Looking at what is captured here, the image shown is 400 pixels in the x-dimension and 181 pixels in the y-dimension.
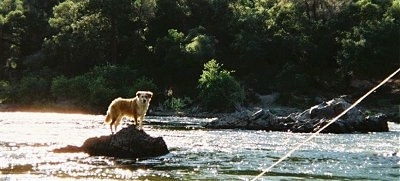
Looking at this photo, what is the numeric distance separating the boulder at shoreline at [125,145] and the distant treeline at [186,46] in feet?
170

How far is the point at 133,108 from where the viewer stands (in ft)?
76.3

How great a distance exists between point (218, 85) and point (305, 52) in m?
21.9

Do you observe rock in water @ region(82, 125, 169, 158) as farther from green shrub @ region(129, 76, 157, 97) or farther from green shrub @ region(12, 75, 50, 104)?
green shrub @ region(12, 75, 50, 104)

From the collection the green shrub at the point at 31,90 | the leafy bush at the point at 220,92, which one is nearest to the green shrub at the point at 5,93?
the green shrub at the point at 31,90

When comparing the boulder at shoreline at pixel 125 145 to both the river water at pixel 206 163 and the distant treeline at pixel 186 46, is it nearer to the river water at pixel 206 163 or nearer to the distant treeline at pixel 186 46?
the river water at pixel 206 163

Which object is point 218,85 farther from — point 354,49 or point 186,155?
point 186,155

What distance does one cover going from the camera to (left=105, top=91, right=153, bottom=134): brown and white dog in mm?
23031

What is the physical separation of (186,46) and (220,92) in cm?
1762

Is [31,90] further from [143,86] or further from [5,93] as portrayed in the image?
[143,86]

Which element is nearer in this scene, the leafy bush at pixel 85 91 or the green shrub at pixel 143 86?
the leafy bush at pixel 85 91

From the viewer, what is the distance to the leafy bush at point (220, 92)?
A: 68.3 metres

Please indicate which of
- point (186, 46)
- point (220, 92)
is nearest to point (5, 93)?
point (186, 46)

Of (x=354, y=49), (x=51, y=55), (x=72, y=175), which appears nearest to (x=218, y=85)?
(x=354, y=49)

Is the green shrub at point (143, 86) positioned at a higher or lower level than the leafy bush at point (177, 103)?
higher
